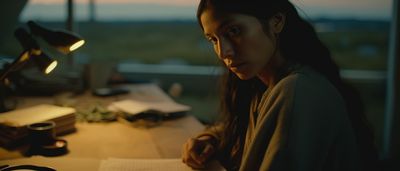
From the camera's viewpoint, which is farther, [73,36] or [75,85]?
[75,85]

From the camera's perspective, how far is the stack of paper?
1.30 meters

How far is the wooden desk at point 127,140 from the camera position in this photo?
1252 mm

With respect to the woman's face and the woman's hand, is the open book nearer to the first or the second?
the woman's hand

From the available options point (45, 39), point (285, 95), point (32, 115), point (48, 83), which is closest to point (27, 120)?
point (32, 115)

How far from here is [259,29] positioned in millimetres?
925

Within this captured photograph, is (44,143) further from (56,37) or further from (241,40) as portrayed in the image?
(241,40)

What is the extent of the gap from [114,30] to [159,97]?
34453 mm

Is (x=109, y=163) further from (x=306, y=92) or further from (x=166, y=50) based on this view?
(x=166, y=50)

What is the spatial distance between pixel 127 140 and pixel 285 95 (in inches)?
30.6

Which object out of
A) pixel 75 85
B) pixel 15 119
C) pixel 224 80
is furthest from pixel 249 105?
pixel 75 85

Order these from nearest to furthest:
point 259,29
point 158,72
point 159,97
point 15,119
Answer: point 259,29, point 15,119, point 159,97, point 158,72

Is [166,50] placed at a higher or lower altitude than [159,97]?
lower

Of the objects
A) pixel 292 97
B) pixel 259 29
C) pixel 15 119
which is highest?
pixel 259 29

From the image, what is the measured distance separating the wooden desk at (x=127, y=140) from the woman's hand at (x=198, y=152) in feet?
0.24
